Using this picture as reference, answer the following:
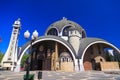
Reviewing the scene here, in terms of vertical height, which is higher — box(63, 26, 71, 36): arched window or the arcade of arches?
box(63, 26, 71, 36): arched window

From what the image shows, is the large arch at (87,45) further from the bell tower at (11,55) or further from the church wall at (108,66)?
the bell tower at (11,55)

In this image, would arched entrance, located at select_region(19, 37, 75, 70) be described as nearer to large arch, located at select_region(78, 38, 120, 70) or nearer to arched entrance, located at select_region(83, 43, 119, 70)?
large arch, located at select_region(78, 38, 120, 70)

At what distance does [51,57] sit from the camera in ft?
92.3

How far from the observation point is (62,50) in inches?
1176

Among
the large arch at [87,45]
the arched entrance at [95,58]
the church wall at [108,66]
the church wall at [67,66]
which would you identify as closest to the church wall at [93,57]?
the arched entrance at [95,58]

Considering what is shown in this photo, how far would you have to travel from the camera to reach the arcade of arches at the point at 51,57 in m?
27.5

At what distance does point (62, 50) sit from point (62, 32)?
26.5 ft

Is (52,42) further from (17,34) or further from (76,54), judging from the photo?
(17,34)

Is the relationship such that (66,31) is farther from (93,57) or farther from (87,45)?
(93,57)

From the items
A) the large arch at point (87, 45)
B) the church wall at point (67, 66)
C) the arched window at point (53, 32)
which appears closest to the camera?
the church wall at point (67, 66)

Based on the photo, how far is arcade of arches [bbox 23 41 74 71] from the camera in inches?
1081

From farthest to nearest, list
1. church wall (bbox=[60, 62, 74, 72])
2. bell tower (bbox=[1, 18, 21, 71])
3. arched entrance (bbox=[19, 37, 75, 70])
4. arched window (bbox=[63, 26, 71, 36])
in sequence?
arched window (bbox=[63, 26, 71, 36]) < arched entrance (bbox=[19, 37, 75, 70]) < church wall (bbox=[60, 62, 74, 72]) < bell tower (bbox=[1, 18, 21, 71])

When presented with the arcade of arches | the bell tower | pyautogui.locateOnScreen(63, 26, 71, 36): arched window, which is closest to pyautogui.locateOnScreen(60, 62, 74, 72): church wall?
the arcade of arches

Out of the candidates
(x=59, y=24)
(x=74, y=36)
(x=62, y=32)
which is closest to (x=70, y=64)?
(x=74, y=36)
